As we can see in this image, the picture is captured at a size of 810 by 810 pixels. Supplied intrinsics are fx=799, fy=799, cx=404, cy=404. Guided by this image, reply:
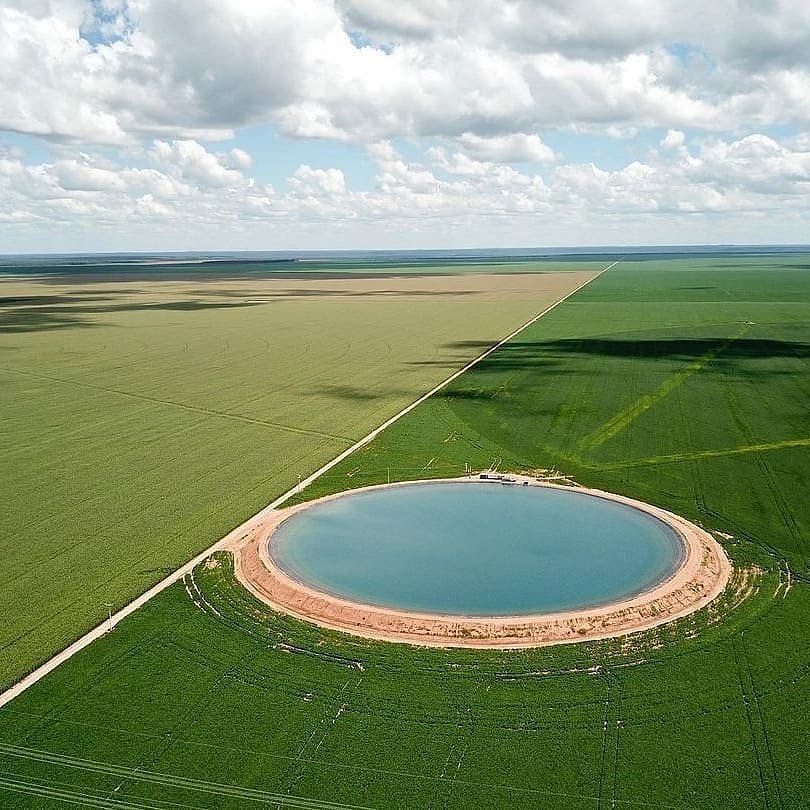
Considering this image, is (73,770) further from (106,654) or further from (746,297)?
(746,297)

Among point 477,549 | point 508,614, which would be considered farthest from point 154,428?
point 508,614

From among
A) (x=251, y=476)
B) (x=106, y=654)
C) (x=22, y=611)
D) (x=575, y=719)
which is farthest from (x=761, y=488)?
(x=22, y=611)

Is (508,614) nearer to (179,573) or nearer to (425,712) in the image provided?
(425,712)

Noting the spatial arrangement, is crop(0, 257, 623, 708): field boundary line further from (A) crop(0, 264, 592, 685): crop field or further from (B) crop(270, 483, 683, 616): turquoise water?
(B) crop(270, 483, 683, 616): turquoise water

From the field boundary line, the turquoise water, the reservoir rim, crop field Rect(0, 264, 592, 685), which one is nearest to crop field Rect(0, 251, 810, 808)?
the field boundary line

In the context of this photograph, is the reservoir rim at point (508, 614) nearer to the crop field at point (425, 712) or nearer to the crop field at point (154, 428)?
the crop field at point (425, 712)

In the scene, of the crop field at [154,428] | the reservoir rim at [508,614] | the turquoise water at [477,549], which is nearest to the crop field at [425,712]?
the reservoir rim at [508,614]
